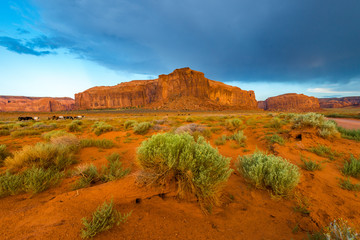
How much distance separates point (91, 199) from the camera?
238cm

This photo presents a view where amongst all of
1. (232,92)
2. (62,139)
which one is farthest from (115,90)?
(62,139)

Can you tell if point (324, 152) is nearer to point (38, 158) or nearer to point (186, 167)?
point (186, 167)

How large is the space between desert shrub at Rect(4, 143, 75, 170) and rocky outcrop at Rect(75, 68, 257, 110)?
62.1 meters

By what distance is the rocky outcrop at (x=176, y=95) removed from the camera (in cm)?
7456

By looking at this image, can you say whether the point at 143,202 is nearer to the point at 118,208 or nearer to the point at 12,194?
the point at 118,208

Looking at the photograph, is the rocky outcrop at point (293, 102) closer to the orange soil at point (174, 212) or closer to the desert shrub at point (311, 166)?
the desert shrub at point (311, 166)

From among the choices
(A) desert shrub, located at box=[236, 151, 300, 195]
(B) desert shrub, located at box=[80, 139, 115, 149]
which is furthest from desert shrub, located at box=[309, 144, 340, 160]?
(B) desert shrub, located at box=[80, 139, 115, 149]

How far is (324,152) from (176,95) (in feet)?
254

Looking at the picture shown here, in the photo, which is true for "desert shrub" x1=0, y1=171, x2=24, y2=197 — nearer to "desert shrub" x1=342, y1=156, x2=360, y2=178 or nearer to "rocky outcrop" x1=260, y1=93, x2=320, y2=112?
"desert shrub" x1=342, y1=156, x2=360, y2=178

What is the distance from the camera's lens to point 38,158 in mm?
3760

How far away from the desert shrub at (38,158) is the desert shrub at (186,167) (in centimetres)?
268

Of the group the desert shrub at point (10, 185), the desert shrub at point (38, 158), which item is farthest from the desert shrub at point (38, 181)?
the desert shrub at point (38, 158)

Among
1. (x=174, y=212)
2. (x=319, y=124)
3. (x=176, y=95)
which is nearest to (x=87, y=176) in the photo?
(x=174, y=212)

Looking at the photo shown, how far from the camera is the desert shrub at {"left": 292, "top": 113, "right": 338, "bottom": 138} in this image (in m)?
5.69
